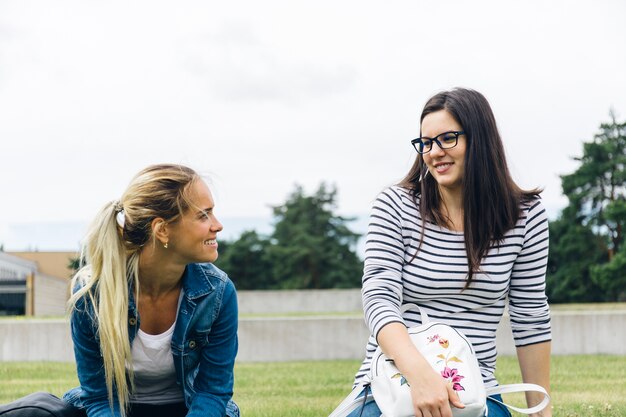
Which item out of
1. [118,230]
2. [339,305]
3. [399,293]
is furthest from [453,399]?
[339,305]

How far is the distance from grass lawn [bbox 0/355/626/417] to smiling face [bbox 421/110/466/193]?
9.26 ft

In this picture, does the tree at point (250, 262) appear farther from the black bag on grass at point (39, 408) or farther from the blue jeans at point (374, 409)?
the blue jeans at point (374, 409)

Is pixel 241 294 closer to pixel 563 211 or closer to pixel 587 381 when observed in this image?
pixel 563 211

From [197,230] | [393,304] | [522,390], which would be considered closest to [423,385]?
[393,304]

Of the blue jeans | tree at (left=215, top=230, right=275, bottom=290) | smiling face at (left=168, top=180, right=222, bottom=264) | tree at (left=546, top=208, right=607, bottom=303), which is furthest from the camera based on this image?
tree at (left=215, top=230, right=275, bottom=290)

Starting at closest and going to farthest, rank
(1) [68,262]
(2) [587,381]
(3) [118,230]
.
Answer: (3) [118,230] < (2) [587,381] < (1) [68,262]

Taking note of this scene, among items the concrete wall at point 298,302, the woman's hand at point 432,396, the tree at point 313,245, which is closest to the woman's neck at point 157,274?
the woman's hand at point 432,396

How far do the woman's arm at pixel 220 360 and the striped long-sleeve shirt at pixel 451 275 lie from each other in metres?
0.70

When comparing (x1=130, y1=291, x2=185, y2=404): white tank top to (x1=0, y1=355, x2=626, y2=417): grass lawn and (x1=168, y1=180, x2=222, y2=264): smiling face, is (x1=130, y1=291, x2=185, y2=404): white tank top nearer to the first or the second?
(x1=168, y1=180, x2=222, y2=264): smiling face

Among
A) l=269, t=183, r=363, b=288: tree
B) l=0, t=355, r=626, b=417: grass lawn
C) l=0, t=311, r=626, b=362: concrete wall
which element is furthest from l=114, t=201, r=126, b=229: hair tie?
l=269, t=183, r=363, b=288: tree

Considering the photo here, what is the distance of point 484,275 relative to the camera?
3.32 meters

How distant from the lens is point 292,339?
1200cm

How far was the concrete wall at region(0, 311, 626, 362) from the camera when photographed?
11641 mm

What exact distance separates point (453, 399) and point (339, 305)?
81.7 feet
